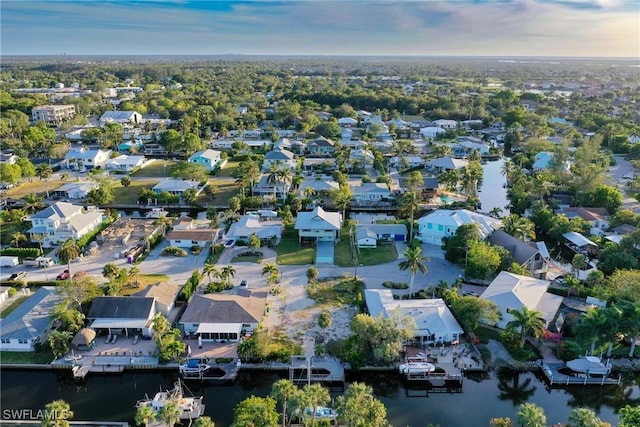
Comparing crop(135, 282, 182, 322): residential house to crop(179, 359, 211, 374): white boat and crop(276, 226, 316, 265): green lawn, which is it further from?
crop(276, 226, 316, 265): green lawn

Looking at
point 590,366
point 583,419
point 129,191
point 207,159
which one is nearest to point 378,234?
point 590,366

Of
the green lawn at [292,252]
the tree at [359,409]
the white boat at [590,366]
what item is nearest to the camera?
the tree at [359,409]

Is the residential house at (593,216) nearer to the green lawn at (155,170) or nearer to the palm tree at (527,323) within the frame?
the palm tree at (527,323)

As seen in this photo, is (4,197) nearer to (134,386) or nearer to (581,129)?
(134,386)

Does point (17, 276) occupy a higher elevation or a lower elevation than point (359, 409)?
lower

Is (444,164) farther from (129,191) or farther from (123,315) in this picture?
(123,315)

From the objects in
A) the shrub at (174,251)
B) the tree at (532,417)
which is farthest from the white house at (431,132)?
the tree at (532,417)

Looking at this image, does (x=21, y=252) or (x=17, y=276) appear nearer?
(x=17, y=276)
